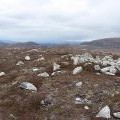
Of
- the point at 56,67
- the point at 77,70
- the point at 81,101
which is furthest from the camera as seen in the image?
the point at 56,67

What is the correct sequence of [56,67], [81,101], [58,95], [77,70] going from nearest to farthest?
1. [81,101]
2. [58,95]
3. [77,70]
4. [56,67]

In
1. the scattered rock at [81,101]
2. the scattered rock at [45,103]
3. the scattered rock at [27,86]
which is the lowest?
the scattered rock at [45,103]

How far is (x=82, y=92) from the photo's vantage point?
83.3 ft

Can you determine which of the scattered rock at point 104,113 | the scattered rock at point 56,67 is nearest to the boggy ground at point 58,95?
the scattered rock at point 104,113

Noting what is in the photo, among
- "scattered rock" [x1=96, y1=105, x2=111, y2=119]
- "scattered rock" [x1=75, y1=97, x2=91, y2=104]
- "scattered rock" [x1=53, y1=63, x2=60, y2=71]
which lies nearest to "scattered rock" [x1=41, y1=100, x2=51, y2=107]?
"scattered rock" [x1=75, y1=97, x2=91, y2=104]

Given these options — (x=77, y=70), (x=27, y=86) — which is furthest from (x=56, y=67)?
(x=27, y=86)

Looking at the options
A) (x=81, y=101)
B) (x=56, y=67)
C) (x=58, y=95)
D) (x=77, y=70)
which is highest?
(x=77, y=70)

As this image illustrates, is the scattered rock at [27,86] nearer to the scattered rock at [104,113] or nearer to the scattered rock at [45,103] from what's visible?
the scattered rock at [45,103]

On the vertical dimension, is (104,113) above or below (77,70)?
below

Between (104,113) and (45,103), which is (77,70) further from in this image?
(104,113)

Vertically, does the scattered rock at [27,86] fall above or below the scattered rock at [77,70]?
below

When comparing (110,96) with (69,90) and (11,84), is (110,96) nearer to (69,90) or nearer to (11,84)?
(69,90)

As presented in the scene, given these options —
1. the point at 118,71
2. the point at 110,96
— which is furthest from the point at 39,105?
the point at 118,71

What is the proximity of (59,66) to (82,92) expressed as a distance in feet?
26.1
